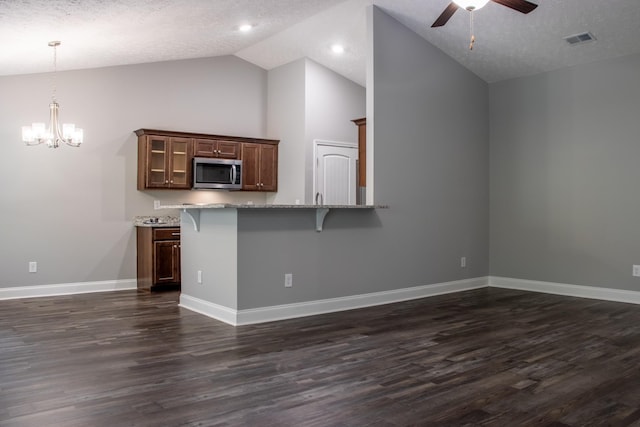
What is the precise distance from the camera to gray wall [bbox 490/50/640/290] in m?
5.80

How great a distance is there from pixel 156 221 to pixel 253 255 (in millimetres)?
2620

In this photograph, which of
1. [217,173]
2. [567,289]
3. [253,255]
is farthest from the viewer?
[217,173]

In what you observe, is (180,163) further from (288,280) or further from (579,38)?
(579,38)

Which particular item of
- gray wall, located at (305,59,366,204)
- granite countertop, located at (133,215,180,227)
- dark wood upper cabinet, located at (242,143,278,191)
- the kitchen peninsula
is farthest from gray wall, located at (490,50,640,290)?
granite countertop, located at (133,215,180,227)

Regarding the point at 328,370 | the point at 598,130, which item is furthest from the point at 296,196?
the point at 328,370

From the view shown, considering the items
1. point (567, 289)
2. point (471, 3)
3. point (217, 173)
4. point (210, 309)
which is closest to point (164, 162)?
point (217, 173)

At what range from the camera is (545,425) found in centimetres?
247

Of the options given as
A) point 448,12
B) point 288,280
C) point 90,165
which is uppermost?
point 448,12

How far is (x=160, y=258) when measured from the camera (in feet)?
21.2

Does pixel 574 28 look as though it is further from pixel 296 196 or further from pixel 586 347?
pixel 296 196

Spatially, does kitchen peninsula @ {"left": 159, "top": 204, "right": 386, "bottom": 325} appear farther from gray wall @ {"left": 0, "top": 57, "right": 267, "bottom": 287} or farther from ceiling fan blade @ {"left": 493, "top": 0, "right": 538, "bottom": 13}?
ceiling fan blade @ {"left": 493, "top": 0, "right": 538, "bottom": 13}

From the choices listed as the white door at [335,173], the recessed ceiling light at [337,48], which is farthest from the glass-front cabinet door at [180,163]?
the recessed ceiling light at [337,48]

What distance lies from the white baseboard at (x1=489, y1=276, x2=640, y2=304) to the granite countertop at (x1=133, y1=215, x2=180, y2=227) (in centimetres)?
419

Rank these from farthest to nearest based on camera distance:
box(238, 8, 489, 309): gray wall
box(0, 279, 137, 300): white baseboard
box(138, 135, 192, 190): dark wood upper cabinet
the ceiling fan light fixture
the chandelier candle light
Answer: box(138, 135, 192, 190): dark wood upper cabinet, box(0, 279, 137, 300): white baseboard, the chandelier candle light, box(238, 8, 489, 309): gray wall, the ceiling fan light fixture
